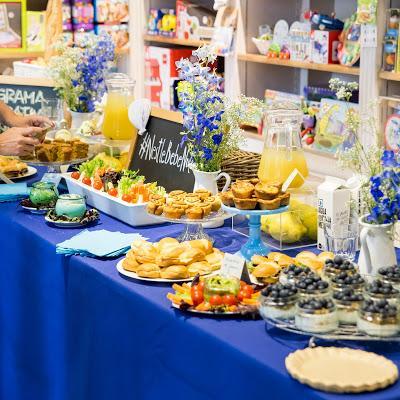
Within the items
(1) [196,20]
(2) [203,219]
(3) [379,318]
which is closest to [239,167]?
(2) [203,219]

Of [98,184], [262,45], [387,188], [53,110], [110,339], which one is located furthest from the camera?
[262,45]

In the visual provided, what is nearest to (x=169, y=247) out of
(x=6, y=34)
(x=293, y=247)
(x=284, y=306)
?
(x=293, y=247)

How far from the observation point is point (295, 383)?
1631 millimetres

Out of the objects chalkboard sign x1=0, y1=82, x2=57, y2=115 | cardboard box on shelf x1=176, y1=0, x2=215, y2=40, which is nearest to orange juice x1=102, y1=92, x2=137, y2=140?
chalkboard sign x1=0, y1=82, x2=57, y2=115

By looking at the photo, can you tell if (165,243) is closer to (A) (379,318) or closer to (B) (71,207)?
(B) (71,207)

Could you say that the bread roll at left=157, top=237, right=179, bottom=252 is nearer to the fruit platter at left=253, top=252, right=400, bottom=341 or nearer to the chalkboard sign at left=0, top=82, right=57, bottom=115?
the fruit platter at left=253, top=252, right=400, bottom=341

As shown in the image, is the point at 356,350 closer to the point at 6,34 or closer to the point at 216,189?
the point at 216,189

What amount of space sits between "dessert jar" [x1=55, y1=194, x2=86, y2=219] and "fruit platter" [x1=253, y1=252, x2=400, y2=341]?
1.10m

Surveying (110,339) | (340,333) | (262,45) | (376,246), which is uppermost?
(262,45)

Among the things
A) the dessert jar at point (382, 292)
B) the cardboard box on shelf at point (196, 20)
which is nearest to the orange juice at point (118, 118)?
the dessert jar at point (382, 292)

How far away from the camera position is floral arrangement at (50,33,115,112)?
372cm

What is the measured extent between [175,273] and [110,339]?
0.27m

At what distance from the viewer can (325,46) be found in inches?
176

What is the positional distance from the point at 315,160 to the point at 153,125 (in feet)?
5.65
